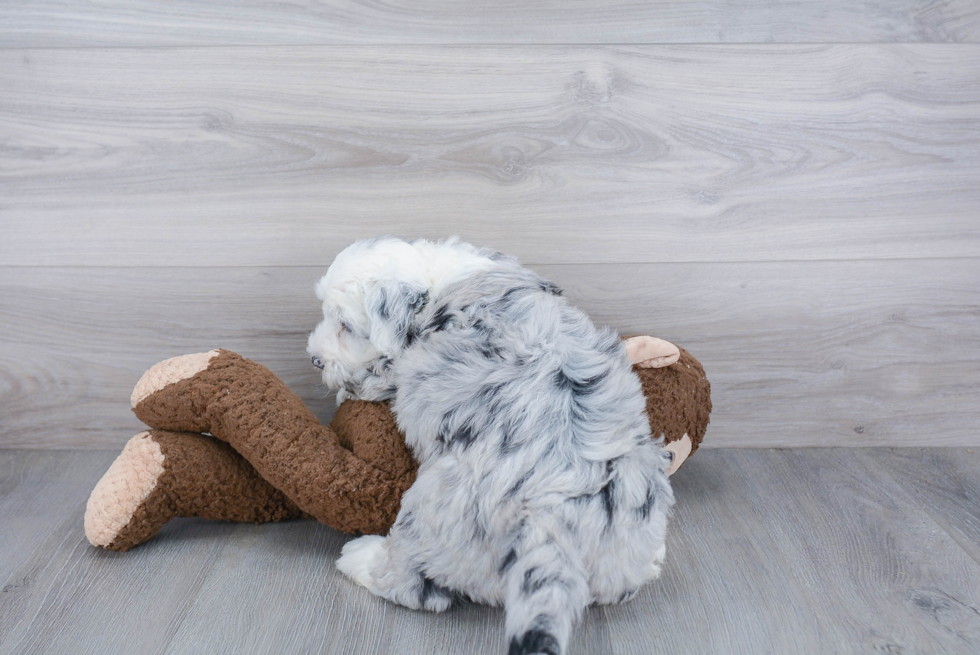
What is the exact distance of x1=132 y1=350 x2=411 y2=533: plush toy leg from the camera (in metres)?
1.34

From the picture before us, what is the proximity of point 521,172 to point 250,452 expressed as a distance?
32.1 inches

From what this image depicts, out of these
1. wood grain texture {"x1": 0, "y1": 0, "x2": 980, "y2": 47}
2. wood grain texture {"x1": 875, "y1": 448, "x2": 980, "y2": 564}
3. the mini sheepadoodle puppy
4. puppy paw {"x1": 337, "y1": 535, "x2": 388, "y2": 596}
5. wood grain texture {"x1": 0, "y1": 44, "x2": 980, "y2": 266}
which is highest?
wood grain texture {"x1": 0, "y1": 0, "x2": 980, "y2": 47}

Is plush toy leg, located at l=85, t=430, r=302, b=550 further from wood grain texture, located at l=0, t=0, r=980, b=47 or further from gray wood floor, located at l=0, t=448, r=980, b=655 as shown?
wood grain texture, located at l=0, t=0, r=980, b=47

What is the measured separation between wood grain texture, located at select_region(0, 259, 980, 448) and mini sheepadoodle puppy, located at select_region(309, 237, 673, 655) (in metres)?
0.42

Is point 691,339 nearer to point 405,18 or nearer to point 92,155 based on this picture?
point 405,18

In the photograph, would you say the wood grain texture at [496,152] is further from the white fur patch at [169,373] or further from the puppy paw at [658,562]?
the puppy paw at [658,562]

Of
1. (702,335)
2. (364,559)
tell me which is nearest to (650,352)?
(702,335)

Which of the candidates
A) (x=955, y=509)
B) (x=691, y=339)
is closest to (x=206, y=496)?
(x=691, y=339)

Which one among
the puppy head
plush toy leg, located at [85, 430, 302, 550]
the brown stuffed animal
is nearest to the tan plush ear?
the brown stuffed animal

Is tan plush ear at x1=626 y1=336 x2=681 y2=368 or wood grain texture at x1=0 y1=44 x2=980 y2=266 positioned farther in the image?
wood grain texture at x1=0 y1=44 x2=980 y2=266

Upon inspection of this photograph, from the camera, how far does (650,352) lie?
145 centimetres

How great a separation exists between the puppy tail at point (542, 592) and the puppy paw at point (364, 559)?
0.99 ft

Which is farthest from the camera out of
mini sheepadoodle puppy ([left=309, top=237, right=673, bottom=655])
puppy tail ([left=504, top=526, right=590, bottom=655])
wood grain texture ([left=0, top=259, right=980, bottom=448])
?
wood grain texture ([left=0, top=259, right=980, bottom=448])

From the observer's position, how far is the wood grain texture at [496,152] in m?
1.61
